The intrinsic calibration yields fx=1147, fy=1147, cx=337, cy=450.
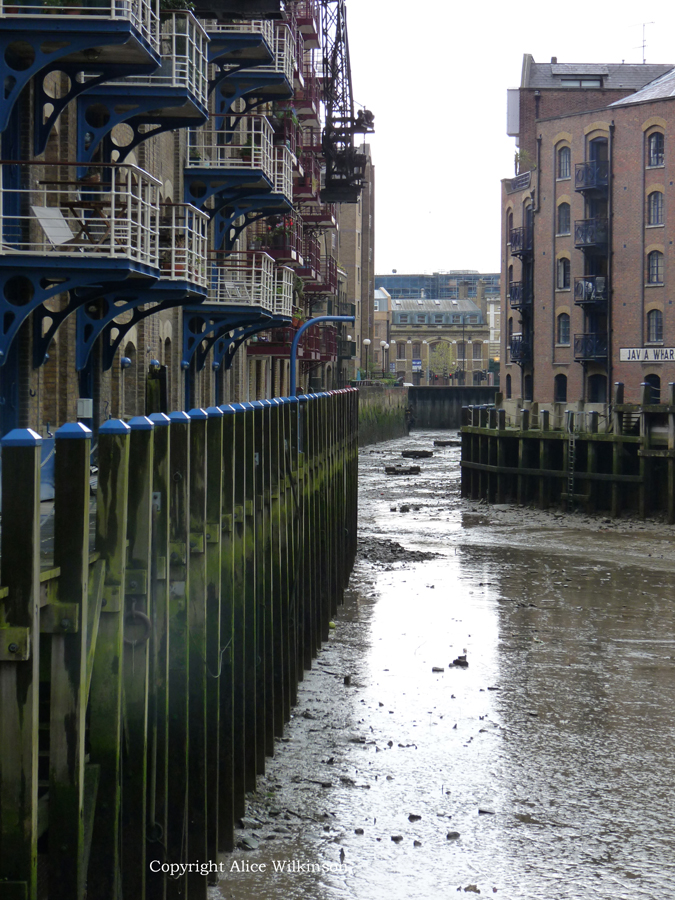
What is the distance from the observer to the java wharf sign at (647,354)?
47562mm

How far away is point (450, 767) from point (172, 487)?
553 centimetres

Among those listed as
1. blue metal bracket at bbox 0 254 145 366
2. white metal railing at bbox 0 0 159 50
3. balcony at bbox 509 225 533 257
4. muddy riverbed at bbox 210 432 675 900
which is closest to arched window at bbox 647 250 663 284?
balcony at bbox 509 225 533 257

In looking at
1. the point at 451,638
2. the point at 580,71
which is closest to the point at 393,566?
the point at 451,638

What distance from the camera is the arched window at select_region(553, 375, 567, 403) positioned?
Result: 54906 mm

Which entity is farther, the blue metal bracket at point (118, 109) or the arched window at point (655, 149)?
the arched window at point (655, 149)

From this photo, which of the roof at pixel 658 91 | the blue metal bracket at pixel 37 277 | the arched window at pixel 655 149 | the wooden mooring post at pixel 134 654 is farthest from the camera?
the arched window at pixel 655 149

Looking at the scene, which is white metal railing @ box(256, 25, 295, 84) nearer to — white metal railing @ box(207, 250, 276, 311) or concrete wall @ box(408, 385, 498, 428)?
white metal railing @ box(207, 250, 276, 311)

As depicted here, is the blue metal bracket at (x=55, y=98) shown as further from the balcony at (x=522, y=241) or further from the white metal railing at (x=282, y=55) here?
the balcony at (x=522, y=241)

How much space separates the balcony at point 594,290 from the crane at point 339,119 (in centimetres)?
1180

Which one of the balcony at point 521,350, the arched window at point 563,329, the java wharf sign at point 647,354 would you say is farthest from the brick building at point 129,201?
the balcony at point 521,350

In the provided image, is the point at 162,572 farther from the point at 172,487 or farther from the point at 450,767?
the point at 450,767

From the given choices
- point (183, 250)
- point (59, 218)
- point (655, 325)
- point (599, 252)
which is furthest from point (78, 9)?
point (599, 252)

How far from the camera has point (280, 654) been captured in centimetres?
1149

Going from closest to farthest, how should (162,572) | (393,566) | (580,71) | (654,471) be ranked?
(162,572)
(393,566)
(654,471)
(580,71)
